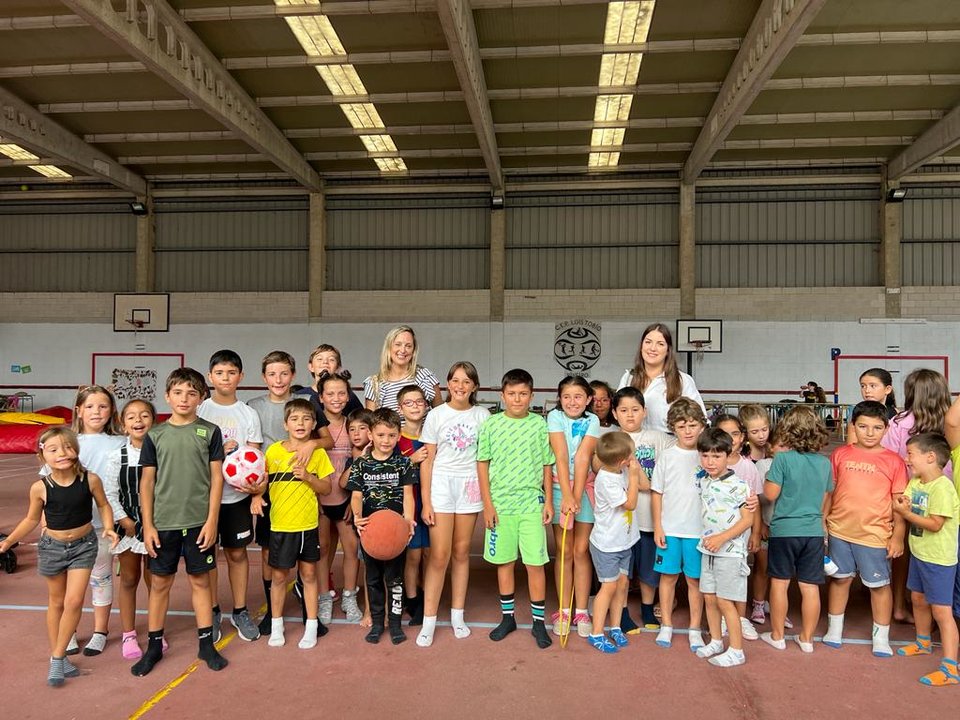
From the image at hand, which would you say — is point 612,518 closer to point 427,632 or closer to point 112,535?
point 427,632

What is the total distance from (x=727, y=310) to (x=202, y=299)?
1384 cm

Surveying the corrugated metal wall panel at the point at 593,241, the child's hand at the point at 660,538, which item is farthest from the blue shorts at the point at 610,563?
the corrugated metal wall panel at the point at 593,241

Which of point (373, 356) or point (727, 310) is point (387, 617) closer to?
point (373, 356)

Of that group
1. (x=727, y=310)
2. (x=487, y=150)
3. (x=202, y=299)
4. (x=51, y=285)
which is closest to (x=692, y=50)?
(x=487, y=150)

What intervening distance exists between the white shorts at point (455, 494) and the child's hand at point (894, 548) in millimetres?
2313

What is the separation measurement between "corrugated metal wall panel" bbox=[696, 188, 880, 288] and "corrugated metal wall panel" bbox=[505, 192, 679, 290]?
0.94 meters

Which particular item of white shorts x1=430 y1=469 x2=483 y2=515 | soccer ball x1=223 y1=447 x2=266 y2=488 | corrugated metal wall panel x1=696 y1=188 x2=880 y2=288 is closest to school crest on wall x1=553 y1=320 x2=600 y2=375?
corrugated metal wall panel x1=696 y1=188 x2=880 y2=288

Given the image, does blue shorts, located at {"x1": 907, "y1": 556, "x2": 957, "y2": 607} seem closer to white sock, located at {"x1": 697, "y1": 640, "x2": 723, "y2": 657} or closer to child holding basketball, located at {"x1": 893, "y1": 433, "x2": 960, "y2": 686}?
child holding basketball, located at {"x1": 893, "y1": 433, "x2": 960, "y2": 686}

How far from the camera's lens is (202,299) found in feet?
53.8

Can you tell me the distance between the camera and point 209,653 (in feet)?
10.5

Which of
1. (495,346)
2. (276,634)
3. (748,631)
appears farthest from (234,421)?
(495,346)

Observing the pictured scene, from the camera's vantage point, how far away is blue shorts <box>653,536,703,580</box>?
3.45 meters

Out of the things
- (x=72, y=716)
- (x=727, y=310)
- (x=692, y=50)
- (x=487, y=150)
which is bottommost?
(x=72, y=716)

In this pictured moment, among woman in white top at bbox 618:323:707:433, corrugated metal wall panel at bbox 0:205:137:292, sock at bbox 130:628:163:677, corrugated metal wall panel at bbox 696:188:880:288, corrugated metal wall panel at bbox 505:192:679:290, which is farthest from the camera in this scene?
corrugated metal wall panel at bbox 0:205:137:292
